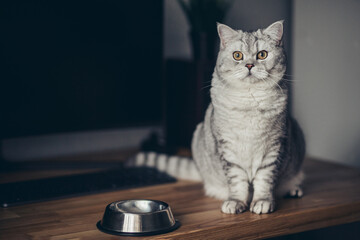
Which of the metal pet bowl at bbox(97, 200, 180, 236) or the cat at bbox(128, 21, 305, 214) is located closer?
the metal pet bowl at bbox(97, 200, 180, 236)

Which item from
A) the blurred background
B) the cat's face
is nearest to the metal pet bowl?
the cat's face

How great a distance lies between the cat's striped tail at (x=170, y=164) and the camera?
1555 millimetres

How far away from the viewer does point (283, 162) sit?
130cm

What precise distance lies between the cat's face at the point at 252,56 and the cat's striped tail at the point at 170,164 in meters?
0.42

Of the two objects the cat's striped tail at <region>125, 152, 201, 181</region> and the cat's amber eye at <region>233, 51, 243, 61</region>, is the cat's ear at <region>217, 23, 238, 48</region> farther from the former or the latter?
the cat's striped tail at <region>125, 152, 201, 181</region>

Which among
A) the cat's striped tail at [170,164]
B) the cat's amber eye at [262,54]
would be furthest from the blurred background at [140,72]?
the cat's amber eye at [262,54]

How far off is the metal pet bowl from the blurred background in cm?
66

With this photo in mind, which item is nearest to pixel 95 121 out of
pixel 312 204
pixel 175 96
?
pixel 175 96

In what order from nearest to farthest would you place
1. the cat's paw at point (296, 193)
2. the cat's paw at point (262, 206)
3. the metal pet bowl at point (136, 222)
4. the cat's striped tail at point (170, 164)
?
the metal pet bowl at point (136, 222)
the cat's paw at point (262, 206)
the cat's paw at point (296, 193)
the cat's striped tail at point (170, 164)

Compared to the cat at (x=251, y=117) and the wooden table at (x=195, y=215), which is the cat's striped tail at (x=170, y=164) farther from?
the cat at (x=251, y=117)

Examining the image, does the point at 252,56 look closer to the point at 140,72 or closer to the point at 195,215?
the point at 195,215

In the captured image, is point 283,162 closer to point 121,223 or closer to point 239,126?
point 239,126

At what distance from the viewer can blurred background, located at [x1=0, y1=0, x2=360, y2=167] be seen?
1555 millimetres

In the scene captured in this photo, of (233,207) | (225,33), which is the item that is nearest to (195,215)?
(233,207)
